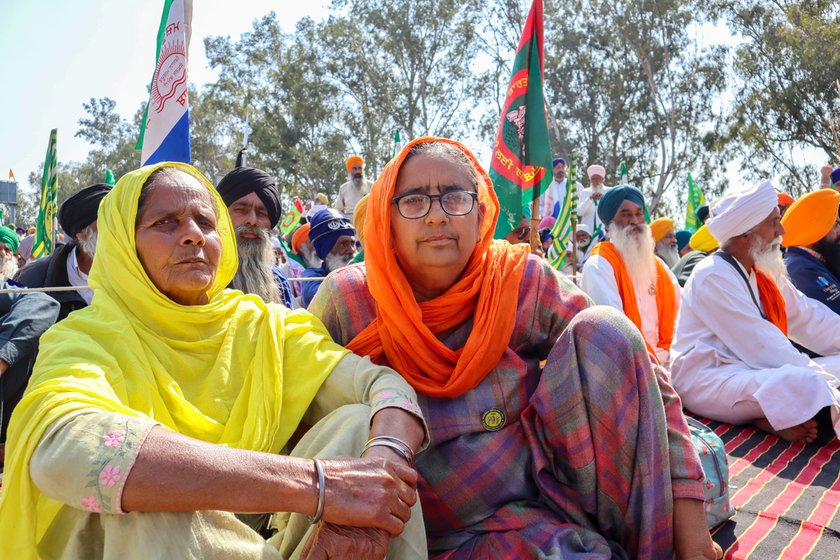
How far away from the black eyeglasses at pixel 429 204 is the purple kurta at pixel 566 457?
48cm

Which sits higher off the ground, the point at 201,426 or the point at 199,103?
the point at 199,103

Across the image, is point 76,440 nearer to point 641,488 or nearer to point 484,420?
point 484,420

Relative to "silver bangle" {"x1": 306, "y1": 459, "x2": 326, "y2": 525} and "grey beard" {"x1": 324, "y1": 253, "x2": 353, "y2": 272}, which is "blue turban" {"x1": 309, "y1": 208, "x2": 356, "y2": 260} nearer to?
"grey beard" {"x1": 324, "y1": 253, "x2": 353, "y2": 272}

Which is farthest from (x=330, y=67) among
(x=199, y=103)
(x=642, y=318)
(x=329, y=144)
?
(x=642, y=318)

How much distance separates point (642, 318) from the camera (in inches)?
214

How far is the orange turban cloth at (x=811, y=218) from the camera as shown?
4.77m

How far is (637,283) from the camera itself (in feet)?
18.2

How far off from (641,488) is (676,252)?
8545 millimetres

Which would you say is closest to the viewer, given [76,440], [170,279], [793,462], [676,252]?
[76,440]

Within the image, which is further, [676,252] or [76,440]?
[676,252]

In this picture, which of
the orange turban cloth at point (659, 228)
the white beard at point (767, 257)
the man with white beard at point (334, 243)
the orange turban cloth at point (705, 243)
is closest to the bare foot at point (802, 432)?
the white beard at point (767, 257)

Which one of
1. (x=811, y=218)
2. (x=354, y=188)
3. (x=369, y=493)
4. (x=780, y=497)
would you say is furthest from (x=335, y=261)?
(x=354, y=188)

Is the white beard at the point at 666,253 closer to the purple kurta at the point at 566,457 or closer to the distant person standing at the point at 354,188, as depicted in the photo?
the distant person standing at the point at 354,188

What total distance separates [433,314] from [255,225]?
222 cm
